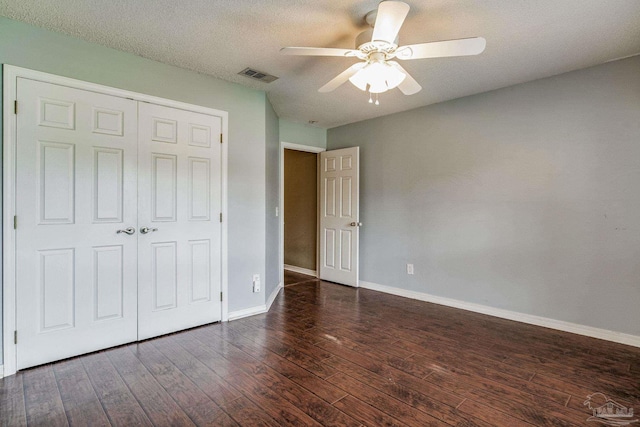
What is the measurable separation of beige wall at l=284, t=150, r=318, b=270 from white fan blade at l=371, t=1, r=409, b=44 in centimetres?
369

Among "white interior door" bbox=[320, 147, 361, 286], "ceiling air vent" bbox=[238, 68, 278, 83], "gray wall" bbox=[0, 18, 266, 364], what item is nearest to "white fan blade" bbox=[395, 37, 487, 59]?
"ceiling air vent" bbox=[238, 68, 278, 83]

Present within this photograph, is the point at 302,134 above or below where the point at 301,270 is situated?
above

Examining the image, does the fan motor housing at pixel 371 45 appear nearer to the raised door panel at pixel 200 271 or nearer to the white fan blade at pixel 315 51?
the white fan blade at pixel 315 51

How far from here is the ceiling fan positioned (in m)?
1.75

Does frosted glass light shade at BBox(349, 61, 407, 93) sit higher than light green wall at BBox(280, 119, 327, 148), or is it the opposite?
light green wall at BBox(280, 119, 327, 148)

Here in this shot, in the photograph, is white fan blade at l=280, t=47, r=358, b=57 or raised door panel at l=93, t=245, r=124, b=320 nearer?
white fan blade at l=280, t=47, r=358, b=57

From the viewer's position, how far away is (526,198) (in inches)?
126

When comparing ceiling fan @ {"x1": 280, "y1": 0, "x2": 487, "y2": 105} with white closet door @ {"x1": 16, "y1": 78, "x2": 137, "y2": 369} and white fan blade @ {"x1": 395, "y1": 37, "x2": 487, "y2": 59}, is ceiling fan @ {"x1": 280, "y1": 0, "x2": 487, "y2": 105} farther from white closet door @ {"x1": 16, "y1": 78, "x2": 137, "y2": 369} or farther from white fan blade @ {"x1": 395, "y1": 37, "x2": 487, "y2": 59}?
white closet door @ {"x1": 16, "y1": 78, "x2": 137, "y2": 369}

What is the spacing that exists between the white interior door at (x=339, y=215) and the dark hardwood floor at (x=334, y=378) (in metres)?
1.65

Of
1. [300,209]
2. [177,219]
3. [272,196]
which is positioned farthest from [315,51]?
[300,209]

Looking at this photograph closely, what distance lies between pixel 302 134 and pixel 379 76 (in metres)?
2.80

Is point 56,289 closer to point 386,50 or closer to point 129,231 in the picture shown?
point 129,231

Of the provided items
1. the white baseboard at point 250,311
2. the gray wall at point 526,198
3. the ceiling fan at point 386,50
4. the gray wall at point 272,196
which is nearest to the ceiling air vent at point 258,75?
the gray wall at point 272,196

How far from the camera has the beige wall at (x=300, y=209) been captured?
552 centimetres
